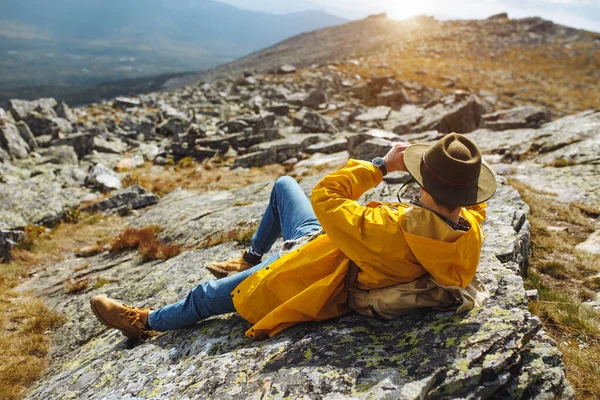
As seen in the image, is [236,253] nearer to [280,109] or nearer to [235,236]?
[235,236]

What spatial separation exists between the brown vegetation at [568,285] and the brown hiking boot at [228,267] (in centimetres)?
446

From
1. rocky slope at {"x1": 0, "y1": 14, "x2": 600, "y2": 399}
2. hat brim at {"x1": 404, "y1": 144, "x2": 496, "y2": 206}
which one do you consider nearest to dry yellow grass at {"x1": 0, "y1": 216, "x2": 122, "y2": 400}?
rocky slope at {"x1": 0, "y1": 14, "x2": 600, "y2": 399}

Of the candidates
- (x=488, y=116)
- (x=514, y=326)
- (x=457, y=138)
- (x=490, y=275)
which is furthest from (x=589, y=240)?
(x=488, y=116)

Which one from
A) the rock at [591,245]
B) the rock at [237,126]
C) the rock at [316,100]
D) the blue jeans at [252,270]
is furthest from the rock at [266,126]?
the rock at [591,245]

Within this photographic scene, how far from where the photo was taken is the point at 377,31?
95.8m

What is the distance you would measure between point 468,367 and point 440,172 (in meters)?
1.70

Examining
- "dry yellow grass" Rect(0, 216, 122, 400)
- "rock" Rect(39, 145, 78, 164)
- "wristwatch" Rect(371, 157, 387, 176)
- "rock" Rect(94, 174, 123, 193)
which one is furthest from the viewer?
"rock" Rect(39, 145, 78, 164)

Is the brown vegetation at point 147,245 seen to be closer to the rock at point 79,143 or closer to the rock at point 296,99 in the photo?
the rock at point 79,143

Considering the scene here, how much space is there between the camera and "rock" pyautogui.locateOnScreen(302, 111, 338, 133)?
84.9 feet

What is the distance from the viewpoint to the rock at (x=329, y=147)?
2003cm

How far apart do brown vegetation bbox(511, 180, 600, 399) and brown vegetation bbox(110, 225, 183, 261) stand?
755cm

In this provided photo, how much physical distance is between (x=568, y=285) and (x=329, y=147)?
15112 mm

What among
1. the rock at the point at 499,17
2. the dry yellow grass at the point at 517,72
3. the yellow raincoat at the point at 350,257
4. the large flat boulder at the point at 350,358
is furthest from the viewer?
the rock at the point at 499,17

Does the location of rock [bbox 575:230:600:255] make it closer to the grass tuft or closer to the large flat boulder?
the large flat boulder
